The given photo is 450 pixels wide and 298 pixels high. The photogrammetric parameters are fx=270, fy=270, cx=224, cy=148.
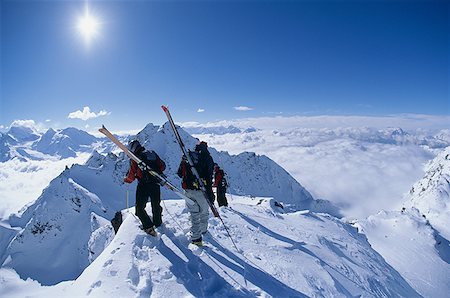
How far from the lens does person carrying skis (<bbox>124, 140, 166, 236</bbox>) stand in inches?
338

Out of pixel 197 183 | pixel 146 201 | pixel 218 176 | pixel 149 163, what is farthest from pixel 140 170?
pixel 218 176

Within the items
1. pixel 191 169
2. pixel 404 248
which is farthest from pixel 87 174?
pixel 191 169

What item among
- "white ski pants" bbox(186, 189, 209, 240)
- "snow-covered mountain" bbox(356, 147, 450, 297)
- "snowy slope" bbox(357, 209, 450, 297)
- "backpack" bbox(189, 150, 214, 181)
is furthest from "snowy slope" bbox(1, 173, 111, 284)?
"backpack" bbox(189, 150, 214, 181)

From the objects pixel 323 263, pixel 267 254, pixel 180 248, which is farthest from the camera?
pixel 323 263

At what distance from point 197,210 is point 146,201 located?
5.61 feet

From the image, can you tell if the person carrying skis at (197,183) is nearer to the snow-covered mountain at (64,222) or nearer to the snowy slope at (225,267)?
the snowy slope at (225,267)

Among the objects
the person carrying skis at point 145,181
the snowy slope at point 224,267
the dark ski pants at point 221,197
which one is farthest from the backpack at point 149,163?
the dark ski pants at point 221,197

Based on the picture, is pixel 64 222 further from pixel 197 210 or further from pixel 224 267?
pixel 224 267

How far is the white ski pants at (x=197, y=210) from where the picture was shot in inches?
341

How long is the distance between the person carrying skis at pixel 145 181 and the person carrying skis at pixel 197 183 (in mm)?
858

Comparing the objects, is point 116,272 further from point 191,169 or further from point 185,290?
point 191,169

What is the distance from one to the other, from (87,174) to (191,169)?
149335mm

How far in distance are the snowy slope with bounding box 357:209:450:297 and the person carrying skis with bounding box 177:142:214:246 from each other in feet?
69.7

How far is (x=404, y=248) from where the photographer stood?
40031 mm
